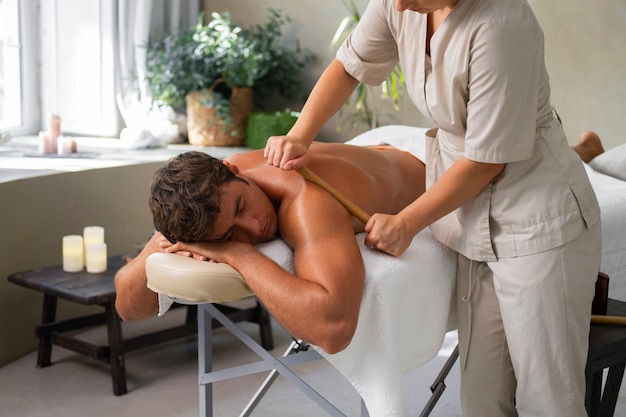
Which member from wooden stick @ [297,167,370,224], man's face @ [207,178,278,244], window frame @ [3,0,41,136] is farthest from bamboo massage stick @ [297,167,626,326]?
window frame @ [3,0,41,136]

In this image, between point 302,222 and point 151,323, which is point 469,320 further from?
point 151,323

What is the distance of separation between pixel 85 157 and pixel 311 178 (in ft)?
7.31

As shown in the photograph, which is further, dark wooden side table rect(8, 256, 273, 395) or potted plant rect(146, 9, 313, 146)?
potted plant rect(146, 9, 313, 146)

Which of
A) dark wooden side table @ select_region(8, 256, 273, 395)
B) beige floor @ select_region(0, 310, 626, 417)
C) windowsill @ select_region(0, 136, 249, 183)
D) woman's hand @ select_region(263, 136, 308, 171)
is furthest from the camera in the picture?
windowsill @ select_region(0, 136, 249, 183)

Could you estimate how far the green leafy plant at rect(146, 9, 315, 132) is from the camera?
4559mm

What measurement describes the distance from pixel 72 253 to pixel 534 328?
2.04 metres

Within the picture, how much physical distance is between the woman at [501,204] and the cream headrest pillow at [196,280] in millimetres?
301

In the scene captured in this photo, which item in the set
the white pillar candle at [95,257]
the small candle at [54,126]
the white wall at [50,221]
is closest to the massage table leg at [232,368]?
the white pillar candle at [95,257]

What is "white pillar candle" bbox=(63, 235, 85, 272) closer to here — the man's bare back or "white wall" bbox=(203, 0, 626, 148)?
the man's bare back

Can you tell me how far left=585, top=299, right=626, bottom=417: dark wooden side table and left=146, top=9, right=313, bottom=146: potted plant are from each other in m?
2.69

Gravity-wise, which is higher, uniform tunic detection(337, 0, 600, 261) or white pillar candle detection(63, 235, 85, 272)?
uniform tunic detection(337, 0, 600, 261)

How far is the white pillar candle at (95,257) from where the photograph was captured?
132 inches

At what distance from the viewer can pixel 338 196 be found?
1.97 meters

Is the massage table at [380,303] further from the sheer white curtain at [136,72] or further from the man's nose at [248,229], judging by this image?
the sheer white curtain at [136,72]
